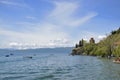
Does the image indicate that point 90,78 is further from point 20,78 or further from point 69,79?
point 20,78

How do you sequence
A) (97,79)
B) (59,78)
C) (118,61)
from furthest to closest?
(118,61)
(59,78)
(97,79)

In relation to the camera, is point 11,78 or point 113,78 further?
point 11,78

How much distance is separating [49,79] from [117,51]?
322ft

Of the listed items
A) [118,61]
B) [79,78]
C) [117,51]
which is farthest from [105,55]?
[79,78]

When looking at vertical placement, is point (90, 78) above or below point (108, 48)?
below

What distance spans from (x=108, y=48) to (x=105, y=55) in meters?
5.60

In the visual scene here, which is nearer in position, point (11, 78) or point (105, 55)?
point (11, 78)

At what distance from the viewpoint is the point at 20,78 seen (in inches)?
3403

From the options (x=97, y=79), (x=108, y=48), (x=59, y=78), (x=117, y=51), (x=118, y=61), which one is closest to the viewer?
(x=97, y=79)

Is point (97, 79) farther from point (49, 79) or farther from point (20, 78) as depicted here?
point (20, 78)

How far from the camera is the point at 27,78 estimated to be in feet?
279

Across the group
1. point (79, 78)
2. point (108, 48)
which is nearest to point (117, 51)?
point (108, 48)

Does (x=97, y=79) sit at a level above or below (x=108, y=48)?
below

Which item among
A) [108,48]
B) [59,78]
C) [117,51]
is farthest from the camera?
[108,48]
